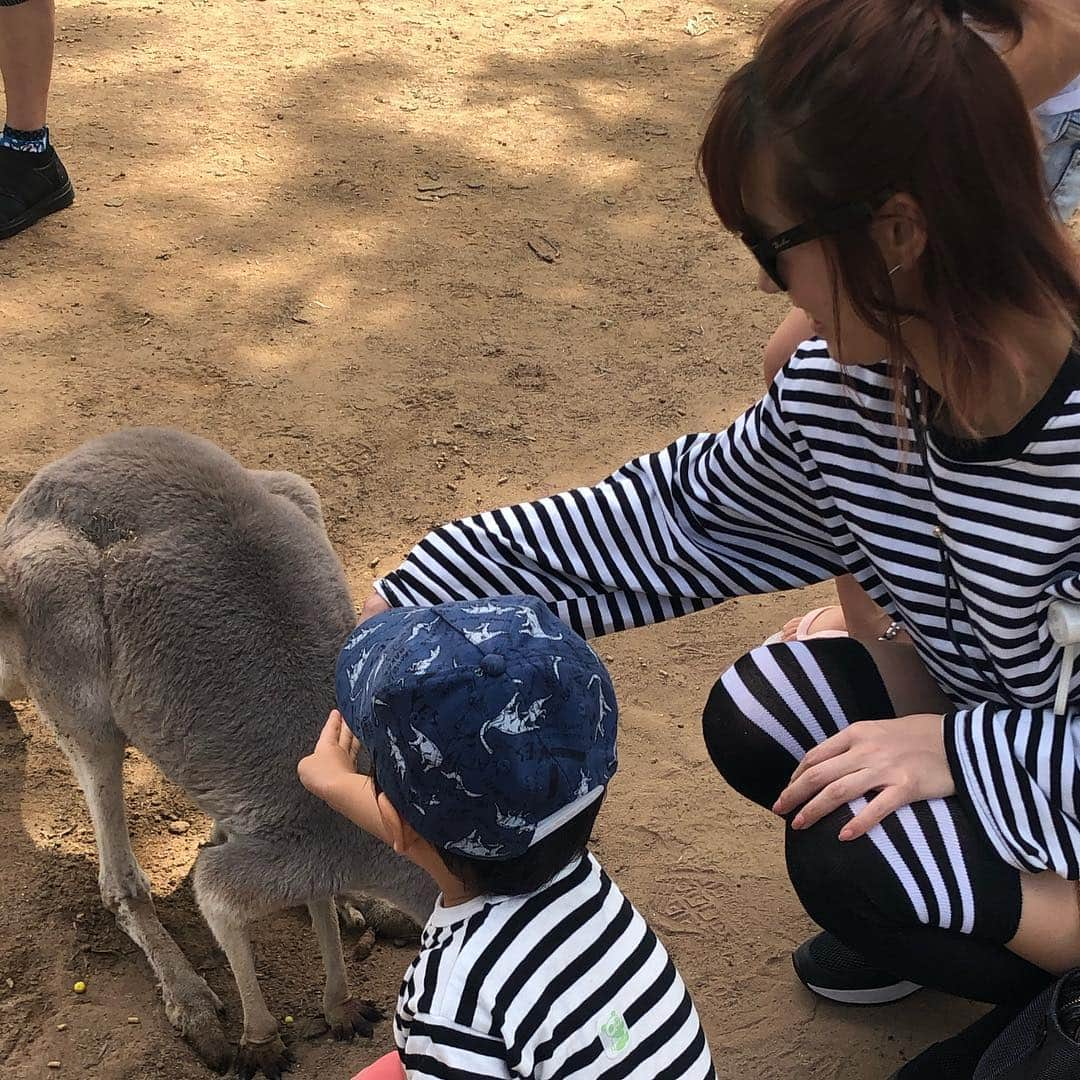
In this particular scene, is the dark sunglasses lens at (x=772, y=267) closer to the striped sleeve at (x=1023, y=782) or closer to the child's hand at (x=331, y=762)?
the striped sleeve at (x=1023, y=782)

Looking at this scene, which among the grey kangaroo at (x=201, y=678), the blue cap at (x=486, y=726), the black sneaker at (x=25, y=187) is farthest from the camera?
the black sneaker at (x=25, y=187)

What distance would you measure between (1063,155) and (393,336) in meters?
1.86

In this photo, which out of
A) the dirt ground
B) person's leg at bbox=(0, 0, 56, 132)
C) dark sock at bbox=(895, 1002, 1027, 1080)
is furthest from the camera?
person's leg at bbox=(0, 0, 56, 132)

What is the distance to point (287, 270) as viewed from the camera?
152 inches

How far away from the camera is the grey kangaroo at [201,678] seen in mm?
2070

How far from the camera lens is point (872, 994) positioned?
84.1 inches

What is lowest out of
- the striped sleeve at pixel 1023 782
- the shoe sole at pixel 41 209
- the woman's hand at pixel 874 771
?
the shoe sole at pixel 41 209

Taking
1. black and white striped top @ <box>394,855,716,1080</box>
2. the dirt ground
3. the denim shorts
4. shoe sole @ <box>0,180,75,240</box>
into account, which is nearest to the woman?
black and white striped top @ <box>394,855,716,1080</box>

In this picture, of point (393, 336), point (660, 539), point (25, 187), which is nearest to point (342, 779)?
point (660, 539)

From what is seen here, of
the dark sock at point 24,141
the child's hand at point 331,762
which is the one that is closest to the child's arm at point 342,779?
the child's hand at point 331,762

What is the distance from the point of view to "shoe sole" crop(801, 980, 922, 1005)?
2.14 meters

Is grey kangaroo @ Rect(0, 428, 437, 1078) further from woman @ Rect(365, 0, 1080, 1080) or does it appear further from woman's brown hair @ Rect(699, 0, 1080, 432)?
woman's brown hair @ Rect(699, 0, 1080, 432)

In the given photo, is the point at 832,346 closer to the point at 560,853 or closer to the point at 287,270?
the point at 560,853

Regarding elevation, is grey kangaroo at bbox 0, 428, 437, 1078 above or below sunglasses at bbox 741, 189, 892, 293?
below
